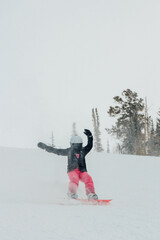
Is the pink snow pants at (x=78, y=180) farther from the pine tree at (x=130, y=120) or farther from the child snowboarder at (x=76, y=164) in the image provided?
the pine tree at (x=130, y=120)

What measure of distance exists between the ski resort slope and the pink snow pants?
0.32m

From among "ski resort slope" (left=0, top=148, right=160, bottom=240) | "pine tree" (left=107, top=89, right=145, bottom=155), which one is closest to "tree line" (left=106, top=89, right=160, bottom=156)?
"pine tree" (left=107, top=89, right=145, bottom=155)

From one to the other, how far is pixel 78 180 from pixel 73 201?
37.7 inches

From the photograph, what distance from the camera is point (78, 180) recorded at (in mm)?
5941

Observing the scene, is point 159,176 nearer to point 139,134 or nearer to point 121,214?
point 121,214

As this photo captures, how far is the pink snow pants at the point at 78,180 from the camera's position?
221 inches

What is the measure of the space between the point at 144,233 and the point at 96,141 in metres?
34.5

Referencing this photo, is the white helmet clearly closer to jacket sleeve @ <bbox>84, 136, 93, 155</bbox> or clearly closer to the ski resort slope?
jacket sleeve @ <bbox>84, 136, 93, 155</bbox>

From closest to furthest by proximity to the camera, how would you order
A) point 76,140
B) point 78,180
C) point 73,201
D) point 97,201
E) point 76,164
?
point 97,201 < point 73,201 < point 78,180 < point 76,164 < point 76,140

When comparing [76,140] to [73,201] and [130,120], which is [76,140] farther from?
[130,120]

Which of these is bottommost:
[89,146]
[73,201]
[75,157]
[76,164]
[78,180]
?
[73,201]

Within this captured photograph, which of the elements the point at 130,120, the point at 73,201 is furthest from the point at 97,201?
the point at 130,120

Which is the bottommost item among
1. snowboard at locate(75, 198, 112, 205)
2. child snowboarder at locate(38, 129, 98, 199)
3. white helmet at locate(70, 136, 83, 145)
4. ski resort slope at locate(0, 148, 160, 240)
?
snowboard at locate(75, 198, 112, 205)

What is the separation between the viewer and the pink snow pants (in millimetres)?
5619
